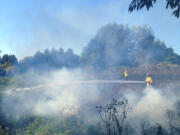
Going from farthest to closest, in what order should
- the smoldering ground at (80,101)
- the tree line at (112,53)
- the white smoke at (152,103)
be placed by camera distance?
the tree line at (112,53) → the smoldering ground at (80,101) → the white smoke at (152,103)

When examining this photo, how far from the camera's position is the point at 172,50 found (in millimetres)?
45188

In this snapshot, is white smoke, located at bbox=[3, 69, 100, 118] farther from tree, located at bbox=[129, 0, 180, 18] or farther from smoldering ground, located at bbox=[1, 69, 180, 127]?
tree, located at bbox=[129, 0, 180, 18]

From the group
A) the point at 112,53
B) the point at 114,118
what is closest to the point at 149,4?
the point at 114,118

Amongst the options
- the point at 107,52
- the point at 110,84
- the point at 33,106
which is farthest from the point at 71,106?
the point at 107,52

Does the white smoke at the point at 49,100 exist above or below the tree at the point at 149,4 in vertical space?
below

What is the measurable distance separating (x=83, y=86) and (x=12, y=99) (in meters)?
7.85

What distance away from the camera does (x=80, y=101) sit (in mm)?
16500

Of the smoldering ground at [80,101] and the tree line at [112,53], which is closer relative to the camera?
the smoldering ground at [80,101]

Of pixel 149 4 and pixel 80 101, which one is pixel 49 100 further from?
pixel 149 4

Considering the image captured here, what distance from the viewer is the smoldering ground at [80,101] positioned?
44.9ft

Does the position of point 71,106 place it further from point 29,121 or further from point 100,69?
point 100,69

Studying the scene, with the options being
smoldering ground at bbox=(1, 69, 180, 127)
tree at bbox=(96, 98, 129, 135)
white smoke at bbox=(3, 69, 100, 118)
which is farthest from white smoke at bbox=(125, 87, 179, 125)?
white smoke at bbox=(3, 69, 100, 118)

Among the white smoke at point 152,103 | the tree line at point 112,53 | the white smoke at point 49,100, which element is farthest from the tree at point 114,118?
the tree line at point 112,53

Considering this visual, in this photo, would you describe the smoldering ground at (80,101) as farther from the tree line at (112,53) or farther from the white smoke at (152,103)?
the tree line at (112,53)
